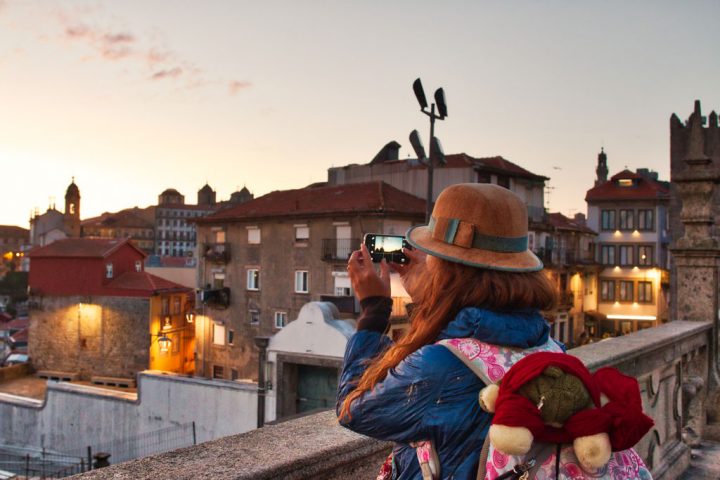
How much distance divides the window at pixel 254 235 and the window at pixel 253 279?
148 centimetres

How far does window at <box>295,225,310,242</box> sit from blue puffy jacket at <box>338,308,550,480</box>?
29.9 m

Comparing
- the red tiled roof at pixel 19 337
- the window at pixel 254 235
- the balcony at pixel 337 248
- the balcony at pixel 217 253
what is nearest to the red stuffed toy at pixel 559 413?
the balcony at pixel 337 248

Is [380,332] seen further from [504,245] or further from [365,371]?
[504,245]

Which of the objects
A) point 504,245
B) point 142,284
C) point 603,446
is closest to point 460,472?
point 603,446

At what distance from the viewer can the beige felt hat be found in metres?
1.67

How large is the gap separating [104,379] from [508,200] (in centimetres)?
3861

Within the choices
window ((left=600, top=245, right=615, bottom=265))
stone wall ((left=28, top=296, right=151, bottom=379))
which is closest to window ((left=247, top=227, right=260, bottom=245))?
stone wall ((left=28, top=296, right=151, bottom=379))

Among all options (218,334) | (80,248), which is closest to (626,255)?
(218,334)

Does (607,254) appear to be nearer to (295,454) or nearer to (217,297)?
(217,297)

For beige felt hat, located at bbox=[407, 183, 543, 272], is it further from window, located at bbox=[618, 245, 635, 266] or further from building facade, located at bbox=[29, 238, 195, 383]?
window, located at bbox=[618, 245, 635, 266]

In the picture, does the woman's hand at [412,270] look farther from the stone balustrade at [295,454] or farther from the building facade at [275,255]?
the building facade at [275,255]

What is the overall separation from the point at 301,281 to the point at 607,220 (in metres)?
25.1

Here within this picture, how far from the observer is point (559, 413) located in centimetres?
138

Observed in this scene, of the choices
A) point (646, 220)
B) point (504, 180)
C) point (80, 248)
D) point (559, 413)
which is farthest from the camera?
point (646, 220)
